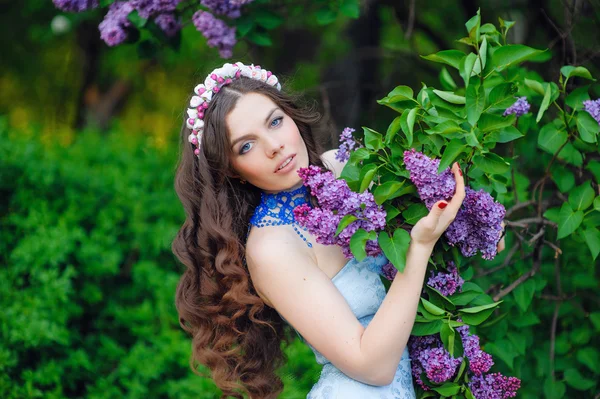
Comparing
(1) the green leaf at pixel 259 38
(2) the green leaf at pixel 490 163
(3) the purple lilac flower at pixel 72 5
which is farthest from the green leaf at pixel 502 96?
(3) the purple lilac flower at pixel 72 5

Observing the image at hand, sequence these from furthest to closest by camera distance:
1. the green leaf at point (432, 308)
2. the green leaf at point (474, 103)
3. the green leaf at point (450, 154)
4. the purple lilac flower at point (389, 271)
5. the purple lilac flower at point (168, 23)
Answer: the purple lilac flower at point (168, 23) < the purple lilac flower at point (389, 271) < the green leaf at point (432, 308) < the green leaf at point (474, 103) < the green leaf at point (450, 154)

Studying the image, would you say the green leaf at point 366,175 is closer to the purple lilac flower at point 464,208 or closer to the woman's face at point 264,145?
the purple lilac flower at point 464,208

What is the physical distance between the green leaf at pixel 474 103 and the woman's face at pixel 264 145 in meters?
0.55

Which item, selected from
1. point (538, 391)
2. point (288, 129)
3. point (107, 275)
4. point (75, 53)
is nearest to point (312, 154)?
point (288, 129)

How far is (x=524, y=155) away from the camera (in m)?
3.11

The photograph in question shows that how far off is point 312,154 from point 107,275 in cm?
202

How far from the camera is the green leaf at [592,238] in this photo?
7.48 feet

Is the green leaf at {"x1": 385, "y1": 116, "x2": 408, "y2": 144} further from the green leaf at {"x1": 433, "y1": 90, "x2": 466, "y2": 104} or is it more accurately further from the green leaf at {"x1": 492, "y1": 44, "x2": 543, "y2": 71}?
the green leaf at {"x1": 492, "y1": 44, "x2": 543, "y2": 71}

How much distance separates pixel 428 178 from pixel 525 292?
3.59ft

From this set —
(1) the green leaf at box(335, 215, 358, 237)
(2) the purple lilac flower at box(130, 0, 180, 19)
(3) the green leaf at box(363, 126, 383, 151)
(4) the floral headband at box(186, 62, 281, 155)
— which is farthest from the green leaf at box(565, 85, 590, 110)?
(2) the purple lilac flower at box(130, 0, 180, 19)

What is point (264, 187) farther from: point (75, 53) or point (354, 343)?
point (75, 53)

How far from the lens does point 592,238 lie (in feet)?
7.52

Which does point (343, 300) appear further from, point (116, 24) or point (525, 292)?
point (116, 24)

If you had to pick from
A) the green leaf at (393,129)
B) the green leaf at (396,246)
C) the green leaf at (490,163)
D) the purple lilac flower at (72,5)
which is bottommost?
the green leaf at (396,246)
